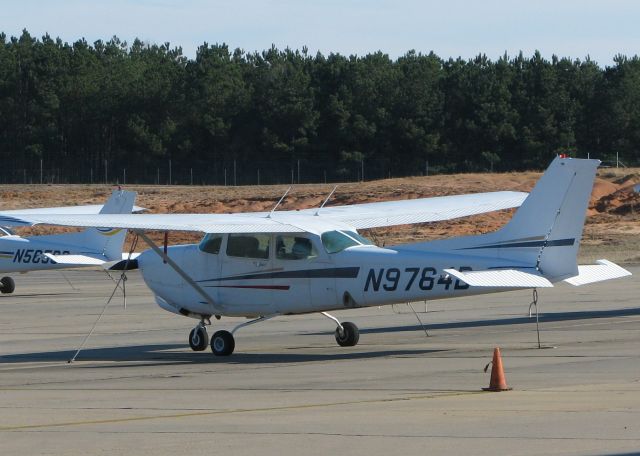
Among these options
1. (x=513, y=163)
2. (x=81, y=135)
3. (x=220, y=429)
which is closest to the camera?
(x=220, y=429)

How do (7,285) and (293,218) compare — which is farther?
(7,285)

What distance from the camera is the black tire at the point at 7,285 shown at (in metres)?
37.1

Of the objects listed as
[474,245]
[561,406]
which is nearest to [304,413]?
[561,406]

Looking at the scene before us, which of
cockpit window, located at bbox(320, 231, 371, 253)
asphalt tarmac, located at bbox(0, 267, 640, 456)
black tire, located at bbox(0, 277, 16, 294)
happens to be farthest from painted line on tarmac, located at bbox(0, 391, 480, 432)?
black tire, located at bbox(0, 277, 16, 294)

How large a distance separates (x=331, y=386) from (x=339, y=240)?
4.10 metres

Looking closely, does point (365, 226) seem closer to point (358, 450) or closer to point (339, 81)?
point (358, 450)

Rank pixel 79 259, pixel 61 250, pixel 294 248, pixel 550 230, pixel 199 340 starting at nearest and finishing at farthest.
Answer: pixel 550 230 → pixel 294 248 → pixel 199 340 → pixel 79 259 → pixel 61 250

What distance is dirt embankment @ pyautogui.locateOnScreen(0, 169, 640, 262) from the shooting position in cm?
5491

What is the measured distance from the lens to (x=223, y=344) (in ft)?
64.2

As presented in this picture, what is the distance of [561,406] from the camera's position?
41.4 ft

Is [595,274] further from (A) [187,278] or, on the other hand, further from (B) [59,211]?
(B) [59,211]

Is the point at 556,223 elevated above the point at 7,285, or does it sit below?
above

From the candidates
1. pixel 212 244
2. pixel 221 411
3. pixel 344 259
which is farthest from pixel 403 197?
pixel 221 411

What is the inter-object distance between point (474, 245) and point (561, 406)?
5.65m
